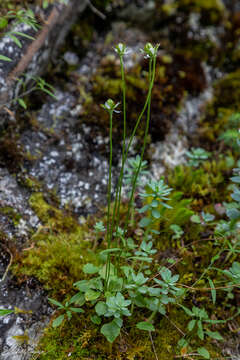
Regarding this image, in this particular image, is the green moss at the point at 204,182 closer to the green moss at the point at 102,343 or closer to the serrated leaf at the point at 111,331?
the green moss at the point at 102,343

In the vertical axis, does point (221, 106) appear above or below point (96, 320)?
above

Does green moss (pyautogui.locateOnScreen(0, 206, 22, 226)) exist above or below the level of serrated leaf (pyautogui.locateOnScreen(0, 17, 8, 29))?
below

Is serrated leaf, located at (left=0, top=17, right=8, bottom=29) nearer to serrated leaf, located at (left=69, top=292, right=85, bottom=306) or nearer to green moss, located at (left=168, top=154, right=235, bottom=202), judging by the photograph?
green moss, located at (left=168, top=154, right=235, bottom=202)

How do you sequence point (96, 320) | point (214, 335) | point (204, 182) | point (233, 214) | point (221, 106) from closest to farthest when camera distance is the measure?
1. point (233, 214)
2. point (96, 320)
3. point (214, 335)
4. point (204, 182)
5. point (221, 106)

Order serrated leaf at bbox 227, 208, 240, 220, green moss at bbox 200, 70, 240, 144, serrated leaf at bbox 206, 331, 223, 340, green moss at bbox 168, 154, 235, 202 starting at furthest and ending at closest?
1. green moss at bbox 200, 70, 240, 144
2. green moss at bbox 168, 154, 235, 202
3. serrated leaf at bbox 206, 331, 223, 340
4. serrated leaf at bbox 227, 208, 240, 220

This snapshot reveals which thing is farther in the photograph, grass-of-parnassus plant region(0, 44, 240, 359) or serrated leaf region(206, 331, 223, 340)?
serrated leaf region(206, 331, 223, 340)

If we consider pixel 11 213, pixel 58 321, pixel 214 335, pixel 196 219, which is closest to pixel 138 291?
pixel 58 321

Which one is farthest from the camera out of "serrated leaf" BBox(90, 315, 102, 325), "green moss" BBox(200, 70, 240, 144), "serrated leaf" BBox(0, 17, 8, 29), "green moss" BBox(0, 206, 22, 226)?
"green moss" BBox(200, 70, 240, 144)

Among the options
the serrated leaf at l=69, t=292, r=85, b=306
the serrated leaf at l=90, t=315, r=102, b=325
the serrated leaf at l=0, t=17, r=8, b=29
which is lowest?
the serrated leaf at l=90, t=315, r=102, b=325

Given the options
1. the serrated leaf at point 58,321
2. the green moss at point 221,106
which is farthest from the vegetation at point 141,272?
the green moss at point 221,106

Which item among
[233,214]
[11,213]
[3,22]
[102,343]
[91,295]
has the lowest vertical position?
[102,343]

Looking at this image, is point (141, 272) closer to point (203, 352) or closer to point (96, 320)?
point (96, 320)

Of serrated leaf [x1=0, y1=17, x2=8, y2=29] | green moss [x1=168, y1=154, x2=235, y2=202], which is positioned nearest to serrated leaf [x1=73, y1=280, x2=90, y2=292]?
A: green moss [x1=168, y1=154, x2=235, y2=202]

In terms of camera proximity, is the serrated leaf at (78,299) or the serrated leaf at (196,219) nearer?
the serrated leaf at (78,299)
